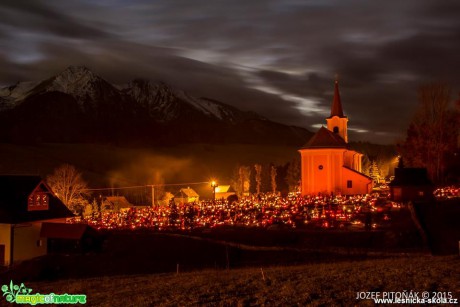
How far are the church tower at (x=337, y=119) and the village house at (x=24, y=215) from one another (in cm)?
4778

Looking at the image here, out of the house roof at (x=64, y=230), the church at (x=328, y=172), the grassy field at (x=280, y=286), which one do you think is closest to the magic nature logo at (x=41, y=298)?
the grassy field at (x=280, y=286)

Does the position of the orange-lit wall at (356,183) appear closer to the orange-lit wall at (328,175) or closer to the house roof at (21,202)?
the orange-lit wall at (328,175)

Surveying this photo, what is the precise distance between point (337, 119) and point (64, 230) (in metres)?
51.0

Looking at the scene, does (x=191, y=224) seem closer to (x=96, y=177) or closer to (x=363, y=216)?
(x=363, y=216)

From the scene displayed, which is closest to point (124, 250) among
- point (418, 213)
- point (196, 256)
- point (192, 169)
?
point (196, 256)

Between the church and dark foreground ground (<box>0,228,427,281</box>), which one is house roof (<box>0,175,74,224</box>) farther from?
the church

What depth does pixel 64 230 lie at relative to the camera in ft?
112

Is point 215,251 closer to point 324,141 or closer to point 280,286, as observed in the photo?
point 280,286

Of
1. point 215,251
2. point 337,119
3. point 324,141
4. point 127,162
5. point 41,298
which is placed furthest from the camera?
point 127,162

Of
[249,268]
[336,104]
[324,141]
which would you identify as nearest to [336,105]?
[336,104]

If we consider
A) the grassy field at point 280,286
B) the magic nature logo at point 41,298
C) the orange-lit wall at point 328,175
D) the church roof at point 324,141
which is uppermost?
the church roof at point 324,141

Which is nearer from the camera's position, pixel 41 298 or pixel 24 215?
pixel 41 298

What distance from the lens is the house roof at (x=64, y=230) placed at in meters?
33.7

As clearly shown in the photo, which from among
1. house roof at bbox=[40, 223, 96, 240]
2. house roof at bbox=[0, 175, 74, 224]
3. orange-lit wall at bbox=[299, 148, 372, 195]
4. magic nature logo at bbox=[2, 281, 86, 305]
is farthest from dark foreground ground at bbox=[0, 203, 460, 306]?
orange-lit wall at bbox=[299, 148, 372, 195]
